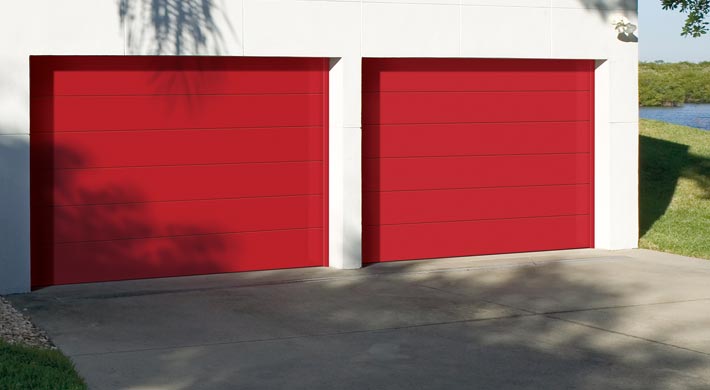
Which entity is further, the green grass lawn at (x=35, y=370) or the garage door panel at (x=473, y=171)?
the garage door panel at (x=473, y=171)

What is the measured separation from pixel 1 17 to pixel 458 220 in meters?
5.77

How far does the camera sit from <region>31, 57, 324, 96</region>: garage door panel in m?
11.8

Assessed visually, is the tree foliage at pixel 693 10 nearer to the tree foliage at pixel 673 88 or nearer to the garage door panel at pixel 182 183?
the garage door panel at pixel 182 183

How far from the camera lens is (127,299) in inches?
438

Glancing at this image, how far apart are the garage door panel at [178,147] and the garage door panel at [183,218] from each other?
18.2 inches

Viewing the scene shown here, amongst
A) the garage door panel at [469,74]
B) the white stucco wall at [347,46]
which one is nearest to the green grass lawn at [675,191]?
the white stucco wall at [347,46]

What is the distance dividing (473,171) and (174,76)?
386 cm

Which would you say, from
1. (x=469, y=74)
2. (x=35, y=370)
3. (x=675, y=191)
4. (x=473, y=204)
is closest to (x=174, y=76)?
(x=469, y=74)

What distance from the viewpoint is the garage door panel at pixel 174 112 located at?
38.7ft

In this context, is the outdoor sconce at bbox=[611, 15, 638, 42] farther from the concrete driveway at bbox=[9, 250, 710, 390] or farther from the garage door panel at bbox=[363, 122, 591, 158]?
the concrete driveway at bbox=[9, 250, 710, 390]

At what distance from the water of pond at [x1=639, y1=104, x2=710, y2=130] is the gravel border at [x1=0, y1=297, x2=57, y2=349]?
29022 mm

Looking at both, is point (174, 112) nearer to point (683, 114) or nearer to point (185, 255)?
point (185, 255)

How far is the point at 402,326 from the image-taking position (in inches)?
387

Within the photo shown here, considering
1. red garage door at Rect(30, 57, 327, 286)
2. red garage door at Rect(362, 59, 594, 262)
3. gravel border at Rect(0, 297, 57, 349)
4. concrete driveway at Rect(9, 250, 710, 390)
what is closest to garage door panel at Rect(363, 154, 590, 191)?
red garage door at Rect(362, 59, 594, 262)
